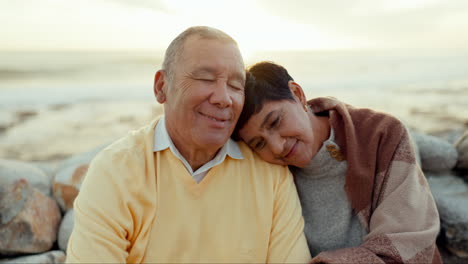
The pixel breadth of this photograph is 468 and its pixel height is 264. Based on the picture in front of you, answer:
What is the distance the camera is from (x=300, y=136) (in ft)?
7.29

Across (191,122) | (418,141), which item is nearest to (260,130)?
(191,122)

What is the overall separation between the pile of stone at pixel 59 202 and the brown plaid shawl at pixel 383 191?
1.06 metres

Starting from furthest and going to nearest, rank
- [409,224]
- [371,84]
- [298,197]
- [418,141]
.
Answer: [371,84] < [418,141] < [298,197] < [409,224]

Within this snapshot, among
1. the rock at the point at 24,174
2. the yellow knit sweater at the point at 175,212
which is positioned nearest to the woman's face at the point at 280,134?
the yellow knit sweater at the point at 175,212

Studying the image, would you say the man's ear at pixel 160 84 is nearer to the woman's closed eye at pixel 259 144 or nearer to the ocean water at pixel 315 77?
the woman's closed eye at pixel 259 144

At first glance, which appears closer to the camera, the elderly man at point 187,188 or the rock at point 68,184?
the elderly man at point 187,188

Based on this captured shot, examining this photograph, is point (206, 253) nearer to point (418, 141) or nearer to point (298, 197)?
point (298, 197)

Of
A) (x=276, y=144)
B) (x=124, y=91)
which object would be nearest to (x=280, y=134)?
(x=276, y=144)

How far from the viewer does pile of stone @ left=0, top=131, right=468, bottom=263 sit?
125 inches

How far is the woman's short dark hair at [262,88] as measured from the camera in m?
2.19

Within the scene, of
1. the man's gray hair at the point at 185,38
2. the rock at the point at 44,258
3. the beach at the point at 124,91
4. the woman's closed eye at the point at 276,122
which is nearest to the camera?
the man's gray hair at the point at 185,38

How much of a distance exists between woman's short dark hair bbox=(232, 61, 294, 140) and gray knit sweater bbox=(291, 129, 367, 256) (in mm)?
428

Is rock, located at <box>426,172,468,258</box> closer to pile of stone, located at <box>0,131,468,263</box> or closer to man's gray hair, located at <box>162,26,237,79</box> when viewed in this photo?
pile of stone, located at <box>0,131,468,263</box>

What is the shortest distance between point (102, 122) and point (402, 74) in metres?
11.2
